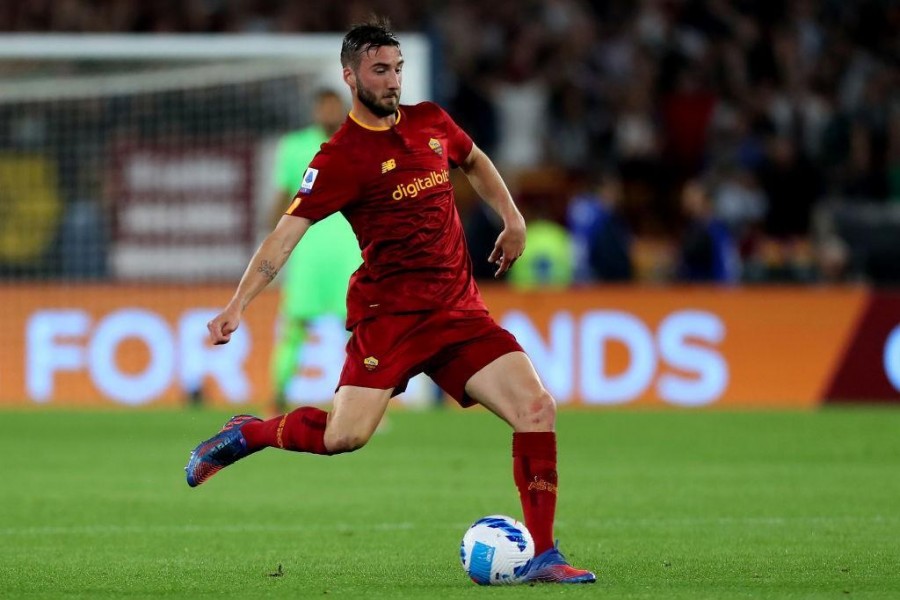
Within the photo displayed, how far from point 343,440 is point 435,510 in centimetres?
222

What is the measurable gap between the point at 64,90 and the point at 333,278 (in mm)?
5256

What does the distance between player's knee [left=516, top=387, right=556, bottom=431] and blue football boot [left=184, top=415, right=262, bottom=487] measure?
1.11m

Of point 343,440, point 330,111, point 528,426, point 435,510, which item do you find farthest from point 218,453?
point 330,111

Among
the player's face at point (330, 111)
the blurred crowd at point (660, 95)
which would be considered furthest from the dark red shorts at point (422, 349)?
the blurred crowd at point (660, 95)

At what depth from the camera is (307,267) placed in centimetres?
1273

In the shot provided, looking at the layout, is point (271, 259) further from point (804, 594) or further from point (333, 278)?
point (333, 278)

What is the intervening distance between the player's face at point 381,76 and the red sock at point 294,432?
1183 mm

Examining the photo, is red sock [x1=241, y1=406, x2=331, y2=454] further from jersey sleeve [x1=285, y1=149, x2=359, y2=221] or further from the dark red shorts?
jersey sleeve [x1=285, y1=149, x2=359, y2=221]

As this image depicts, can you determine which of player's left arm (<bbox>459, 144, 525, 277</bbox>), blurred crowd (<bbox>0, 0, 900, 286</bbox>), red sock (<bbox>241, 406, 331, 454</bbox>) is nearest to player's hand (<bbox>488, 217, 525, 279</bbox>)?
player's left arm (<bbox>459, 144, 525, 277</bbox>)

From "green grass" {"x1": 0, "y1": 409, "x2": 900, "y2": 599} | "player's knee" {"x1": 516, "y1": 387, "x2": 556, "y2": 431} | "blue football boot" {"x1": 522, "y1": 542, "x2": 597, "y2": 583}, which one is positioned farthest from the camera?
"player's knee" {"x1": 516, "y1": 387, "x2": 556, "y2": 431}

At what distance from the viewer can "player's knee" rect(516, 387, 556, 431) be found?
6.57 meters

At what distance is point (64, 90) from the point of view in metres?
16.9

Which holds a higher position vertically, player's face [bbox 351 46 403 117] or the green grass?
player's face [bbox 351 46 403 117]

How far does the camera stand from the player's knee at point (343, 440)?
6.69 meters
